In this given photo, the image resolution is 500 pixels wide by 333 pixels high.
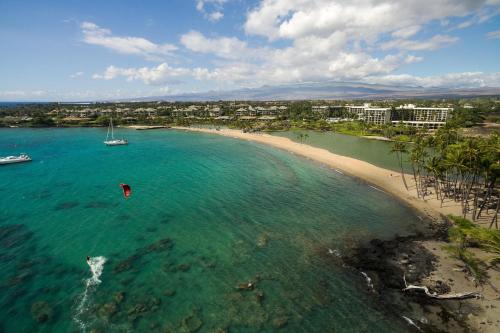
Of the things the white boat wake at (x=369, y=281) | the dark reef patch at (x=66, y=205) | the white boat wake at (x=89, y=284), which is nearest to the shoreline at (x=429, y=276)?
the white boat wake at (x=369, y=281)

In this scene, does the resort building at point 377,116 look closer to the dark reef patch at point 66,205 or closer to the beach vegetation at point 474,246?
the beach vegetation at point 474,246

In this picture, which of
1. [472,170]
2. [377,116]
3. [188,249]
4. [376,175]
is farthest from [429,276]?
[377,116]

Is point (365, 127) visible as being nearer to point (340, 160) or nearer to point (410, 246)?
point (340, 160)

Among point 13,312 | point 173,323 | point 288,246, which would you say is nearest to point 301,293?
point 288,246

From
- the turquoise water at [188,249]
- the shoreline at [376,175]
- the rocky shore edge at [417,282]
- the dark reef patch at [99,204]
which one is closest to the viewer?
the rocky shore edge at [417,282]

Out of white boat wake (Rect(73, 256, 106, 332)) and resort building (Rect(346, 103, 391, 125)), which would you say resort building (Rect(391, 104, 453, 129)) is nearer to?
resort building (Rect(346, 103, 391, 125))

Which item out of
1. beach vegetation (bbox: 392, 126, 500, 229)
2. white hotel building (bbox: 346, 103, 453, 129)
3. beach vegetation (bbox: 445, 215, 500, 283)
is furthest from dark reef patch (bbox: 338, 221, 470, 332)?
white hotel building (bbox: 346, 103, 453, 129)
